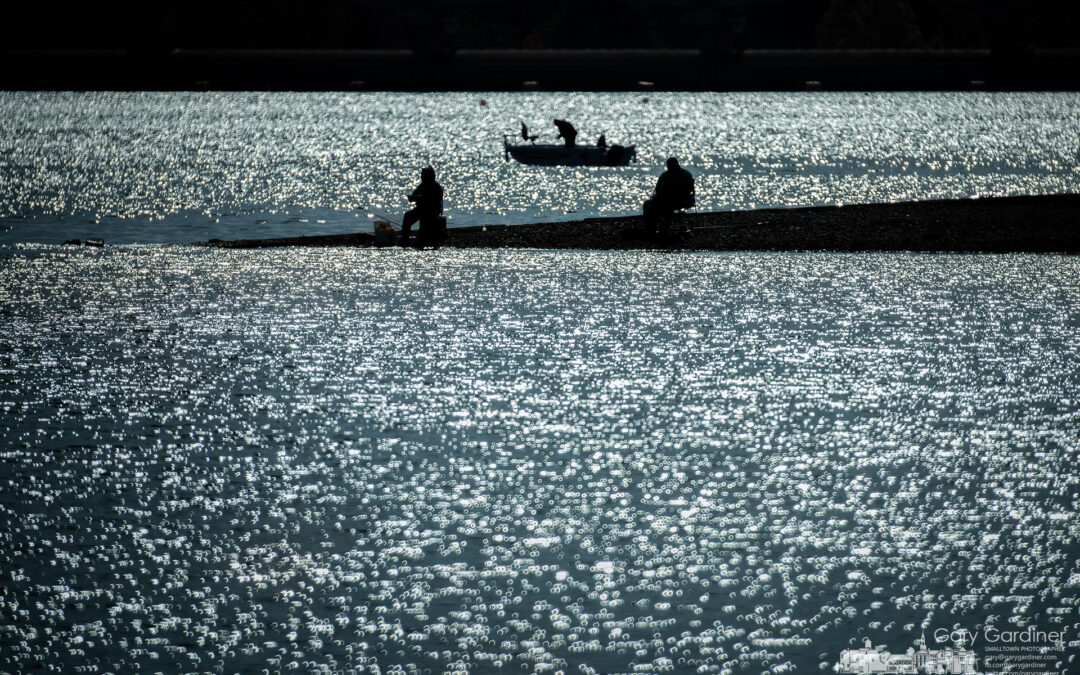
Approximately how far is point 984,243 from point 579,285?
964cm

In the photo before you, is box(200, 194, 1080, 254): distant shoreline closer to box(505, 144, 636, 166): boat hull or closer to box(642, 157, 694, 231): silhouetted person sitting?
box(642, 157, 694, 231): silhouetted person sitting

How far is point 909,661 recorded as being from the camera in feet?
28.0

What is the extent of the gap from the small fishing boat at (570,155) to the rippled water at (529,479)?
1728 inches

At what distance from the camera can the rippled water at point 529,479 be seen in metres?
9.07

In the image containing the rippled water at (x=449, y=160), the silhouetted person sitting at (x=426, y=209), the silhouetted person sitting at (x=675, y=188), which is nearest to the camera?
the silhouetted person sitting at (x=675, y=188)

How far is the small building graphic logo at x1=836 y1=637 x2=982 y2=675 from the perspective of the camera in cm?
840

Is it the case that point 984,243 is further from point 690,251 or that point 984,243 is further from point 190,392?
point 190,392

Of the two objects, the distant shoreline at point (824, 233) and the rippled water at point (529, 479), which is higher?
the distant shoreline at point (824, 233)
